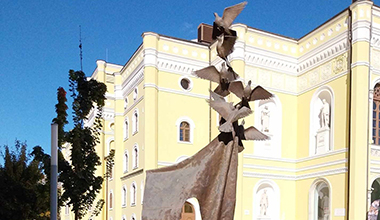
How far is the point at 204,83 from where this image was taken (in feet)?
78.8

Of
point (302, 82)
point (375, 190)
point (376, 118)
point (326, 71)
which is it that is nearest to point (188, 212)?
point (375, 190)

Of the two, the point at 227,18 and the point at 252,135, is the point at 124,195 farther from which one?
the point at 227,18

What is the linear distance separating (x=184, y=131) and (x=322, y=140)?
24.9ft

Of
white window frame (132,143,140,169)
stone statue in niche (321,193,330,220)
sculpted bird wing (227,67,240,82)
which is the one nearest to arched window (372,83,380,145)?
stone statue in niche (321,193,330,220)

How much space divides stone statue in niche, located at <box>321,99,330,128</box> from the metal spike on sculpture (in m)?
16.4

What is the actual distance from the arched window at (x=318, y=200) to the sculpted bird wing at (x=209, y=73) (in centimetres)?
1674

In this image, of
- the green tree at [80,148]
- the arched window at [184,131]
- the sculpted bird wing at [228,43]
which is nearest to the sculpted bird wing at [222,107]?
the sculpted bird wing at [228,43]

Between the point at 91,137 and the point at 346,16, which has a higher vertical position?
the point at 346,16

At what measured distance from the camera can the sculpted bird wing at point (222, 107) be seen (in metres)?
5.30

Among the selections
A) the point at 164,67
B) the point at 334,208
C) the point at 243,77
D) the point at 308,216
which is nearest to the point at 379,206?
the point at 334,208

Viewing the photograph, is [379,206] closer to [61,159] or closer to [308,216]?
[308,216]

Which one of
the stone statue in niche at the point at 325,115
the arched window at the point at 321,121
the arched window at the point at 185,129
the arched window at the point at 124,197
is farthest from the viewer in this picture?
the arched window at the point at 124,197

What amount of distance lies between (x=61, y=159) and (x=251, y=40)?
49.9 feet

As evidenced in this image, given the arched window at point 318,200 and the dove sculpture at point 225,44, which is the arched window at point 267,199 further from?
the dove sculpture at point 225,44
